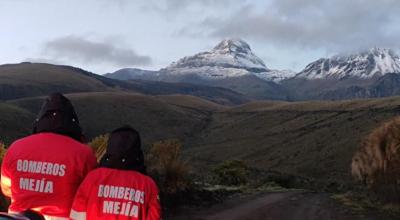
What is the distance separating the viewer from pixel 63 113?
4637mm

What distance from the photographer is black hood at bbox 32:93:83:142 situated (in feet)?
15.1

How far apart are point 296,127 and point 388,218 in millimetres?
62926

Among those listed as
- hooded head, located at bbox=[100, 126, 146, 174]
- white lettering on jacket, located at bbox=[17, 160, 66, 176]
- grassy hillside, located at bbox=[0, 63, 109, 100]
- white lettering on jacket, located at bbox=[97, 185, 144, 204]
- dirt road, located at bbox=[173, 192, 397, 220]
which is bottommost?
dirt road, located at bbox=[173, 192, 397, 220]

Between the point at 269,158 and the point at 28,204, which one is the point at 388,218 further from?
the point at 269,158

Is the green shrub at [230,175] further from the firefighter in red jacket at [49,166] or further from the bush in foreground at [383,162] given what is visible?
the firefighter in red jacket at [49,166]

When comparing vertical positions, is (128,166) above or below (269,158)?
above

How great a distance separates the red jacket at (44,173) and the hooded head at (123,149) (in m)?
0.31

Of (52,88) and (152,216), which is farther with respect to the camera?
(52,88)

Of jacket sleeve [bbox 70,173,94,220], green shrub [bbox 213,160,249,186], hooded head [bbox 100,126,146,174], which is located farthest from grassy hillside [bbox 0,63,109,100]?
hooded head [bbox 100,126,146,174]

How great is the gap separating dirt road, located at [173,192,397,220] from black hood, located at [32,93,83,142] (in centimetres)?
976

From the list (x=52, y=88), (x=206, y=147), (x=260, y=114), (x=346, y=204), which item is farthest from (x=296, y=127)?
(x=52, y=88)

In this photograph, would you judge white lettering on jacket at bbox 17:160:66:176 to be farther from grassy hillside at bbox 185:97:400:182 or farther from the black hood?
grassy hillside at bbox 185:97:400:182

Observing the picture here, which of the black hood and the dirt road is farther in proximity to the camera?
the dirt road

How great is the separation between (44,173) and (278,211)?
1251cm
